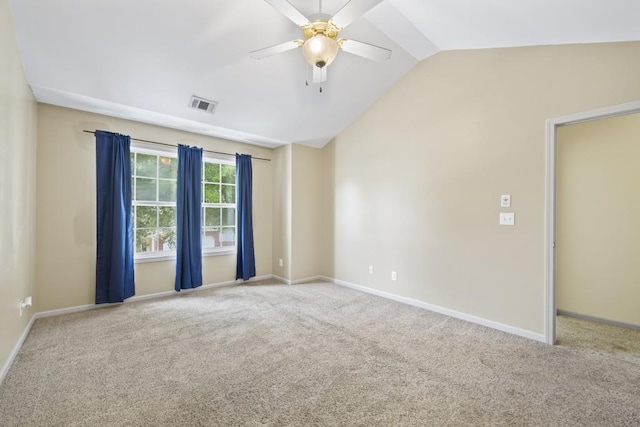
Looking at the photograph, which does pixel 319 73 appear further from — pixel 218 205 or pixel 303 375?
pixel 218 205

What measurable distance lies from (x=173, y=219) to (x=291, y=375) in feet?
10.5

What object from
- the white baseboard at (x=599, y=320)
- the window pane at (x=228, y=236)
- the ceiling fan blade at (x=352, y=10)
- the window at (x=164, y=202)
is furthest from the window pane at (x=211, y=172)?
the white baseboard at (x=599, y=320)

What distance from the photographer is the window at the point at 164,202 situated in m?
4.09

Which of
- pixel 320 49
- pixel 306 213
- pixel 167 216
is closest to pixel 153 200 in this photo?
pixel 167 216

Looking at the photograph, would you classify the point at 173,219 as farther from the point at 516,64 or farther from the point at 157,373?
the point at 516,64

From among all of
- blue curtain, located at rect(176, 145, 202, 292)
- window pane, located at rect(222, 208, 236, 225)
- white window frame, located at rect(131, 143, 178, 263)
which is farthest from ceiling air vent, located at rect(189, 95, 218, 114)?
window pane, located at rect(222, 208, 236, 225)

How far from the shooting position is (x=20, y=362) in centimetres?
234

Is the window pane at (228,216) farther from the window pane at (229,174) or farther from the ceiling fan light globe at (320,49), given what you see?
the ceiling fan light globe at (320,49)

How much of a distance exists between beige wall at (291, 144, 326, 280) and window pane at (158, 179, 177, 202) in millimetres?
1893

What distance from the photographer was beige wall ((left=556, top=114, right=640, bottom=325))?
10.4ft

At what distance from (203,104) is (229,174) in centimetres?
151

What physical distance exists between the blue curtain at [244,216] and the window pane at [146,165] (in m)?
1.25

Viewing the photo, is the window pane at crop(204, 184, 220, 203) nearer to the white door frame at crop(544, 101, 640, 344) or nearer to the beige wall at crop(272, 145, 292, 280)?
the beige wall at crop(272, 145, 292, 280)

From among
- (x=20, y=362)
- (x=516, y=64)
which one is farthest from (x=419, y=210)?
(x=20, y=362)
